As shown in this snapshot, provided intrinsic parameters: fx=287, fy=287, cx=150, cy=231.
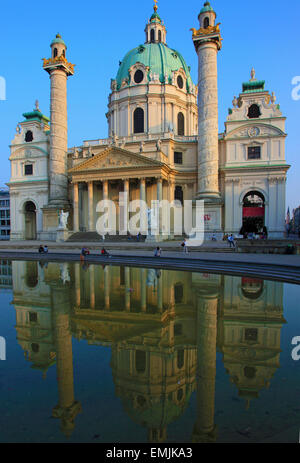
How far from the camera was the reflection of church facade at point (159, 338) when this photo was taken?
361 centimetres

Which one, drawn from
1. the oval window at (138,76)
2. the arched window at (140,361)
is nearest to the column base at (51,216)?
the oval window at (138,76)

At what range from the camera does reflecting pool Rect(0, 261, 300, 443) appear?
3.09 m

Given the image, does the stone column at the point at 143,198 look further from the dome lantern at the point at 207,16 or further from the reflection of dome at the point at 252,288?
the reflection of dome at the point at 252,288

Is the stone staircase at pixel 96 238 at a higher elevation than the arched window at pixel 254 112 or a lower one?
lower

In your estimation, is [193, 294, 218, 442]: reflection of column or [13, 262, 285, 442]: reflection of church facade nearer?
[193, 294, 218, 442]: reflection of column

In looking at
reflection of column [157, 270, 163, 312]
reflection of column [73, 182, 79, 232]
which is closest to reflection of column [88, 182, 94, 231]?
reflection of column [73, 182, 79, 232]

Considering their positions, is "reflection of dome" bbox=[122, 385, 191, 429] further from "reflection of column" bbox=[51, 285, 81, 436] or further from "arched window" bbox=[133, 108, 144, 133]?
"arched window" bbox=[133, 108, 144, 133]

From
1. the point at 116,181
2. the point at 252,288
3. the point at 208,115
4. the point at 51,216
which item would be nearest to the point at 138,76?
the point at 208,115

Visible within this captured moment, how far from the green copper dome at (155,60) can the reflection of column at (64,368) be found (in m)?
44.5

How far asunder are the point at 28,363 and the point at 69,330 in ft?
4.74

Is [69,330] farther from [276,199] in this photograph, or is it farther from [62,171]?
[62,171]

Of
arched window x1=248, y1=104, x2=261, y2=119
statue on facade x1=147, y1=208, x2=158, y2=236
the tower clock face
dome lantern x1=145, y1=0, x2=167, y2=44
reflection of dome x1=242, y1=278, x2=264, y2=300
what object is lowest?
reflection of dome x1=242, y1=278, x2=264, y2=300

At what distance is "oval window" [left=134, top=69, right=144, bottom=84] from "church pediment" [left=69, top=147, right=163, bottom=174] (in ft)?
50.5

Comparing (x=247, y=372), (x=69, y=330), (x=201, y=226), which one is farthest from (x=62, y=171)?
(x=247, y=372)
